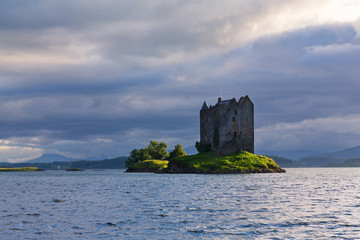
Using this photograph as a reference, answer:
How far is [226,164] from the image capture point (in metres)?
154

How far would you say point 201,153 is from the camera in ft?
592

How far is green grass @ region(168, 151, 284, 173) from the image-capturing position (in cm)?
15388

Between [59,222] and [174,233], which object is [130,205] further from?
[174,233]

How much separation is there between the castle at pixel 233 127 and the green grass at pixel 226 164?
4.54 meters

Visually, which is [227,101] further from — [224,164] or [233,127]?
[224,164]

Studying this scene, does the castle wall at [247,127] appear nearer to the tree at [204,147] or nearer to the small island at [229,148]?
→ the small island at [229,148]

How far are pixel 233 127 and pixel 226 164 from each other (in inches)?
810

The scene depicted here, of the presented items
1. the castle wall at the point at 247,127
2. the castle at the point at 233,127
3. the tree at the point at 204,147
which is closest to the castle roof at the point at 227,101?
the castle at the point at 233,127

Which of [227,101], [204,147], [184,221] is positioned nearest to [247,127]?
[227,101]

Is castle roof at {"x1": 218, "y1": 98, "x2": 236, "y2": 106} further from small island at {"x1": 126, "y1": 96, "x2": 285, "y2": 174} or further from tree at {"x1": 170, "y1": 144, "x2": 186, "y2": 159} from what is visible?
tree at {"x1": 170, "y1": 144, "x2": 186, "y2": 159}

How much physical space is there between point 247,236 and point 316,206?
17.9 m

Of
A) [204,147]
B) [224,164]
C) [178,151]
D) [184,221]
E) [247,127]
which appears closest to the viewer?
[184,221]

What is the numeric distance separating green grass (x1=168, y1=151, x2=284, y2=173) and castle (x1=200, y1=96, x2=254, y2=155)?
4.54 metres

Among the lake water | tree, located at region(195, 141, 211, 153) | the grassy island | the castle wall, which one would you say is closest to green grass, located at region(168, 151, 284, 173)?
the grassy island
